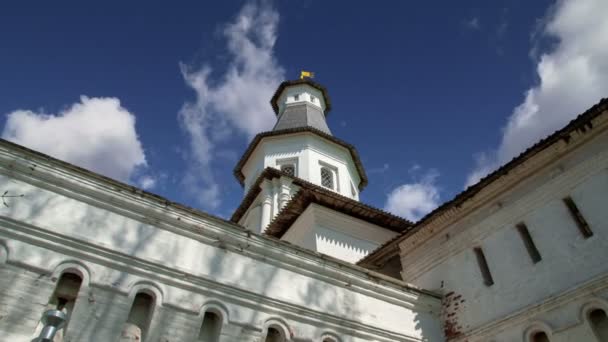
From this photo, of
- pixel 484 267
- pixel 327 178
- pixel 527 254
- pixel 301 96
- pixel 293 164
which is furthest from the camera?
pixel 301 96

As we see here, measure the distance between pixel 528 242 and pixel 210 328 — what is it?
576 cm

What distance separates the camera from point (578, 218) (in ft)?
24.4

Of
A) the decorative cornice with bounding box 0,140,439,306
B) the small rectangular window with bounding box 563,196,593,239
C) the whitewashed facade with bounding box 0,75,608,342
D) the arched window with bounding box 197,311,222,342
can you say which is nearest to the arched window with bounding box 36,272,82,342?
the whitewashed facade with bounding box 0,75,608,342

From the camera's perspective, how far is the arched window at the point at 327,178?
2188cm

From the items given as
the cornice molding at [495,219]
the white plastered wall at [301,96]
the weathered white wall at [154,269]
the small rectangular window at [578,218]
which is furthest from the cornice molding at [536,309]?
the white plastered wall at [301,96]

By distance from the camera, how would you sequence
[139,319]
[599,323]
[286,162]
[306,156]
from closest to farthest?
1. [139,319]
2. [599,323]
3. [306,156]
4. [286,162]

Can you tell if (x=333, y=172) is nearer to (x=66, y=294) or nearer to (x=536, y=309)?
(x=536, y=309)

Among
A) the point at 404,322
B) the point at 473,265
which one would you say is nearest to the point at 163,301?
the point at 404,322

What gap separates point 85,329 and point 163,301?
3.52 ft

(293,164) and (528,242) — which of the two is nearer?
(528,242)

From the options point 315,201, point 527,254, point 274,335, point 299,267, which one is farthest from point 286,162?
point 274,335

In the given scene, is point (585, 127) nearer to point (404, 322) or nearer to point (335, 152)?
point (404, 322)

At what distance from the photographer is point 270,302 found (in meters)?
7.21

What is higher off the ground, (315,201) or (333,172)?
(333,172)
